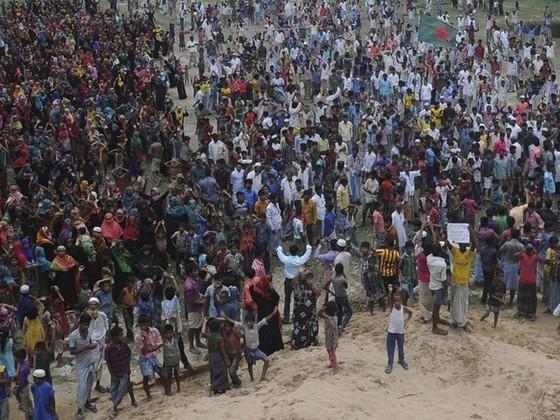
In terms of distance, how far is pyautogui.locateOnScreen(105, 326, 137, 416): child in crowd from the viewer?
11031 mm

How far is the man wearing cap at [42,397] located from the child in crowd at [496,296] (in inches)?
254

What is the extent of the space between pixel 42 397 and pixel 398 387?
4.21 meters

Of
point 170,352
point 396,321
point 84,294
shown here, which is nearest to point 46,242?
point 84,294

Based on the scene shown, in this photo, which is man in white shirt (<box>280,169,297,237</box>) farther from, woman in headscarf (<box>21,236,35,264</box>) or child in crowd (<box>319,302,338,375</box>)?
child in crowd (<box>319,302,338,375</box>)

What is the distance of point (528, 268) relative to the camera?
13.9 meters

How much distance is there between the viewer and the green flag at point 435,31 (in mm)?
25156

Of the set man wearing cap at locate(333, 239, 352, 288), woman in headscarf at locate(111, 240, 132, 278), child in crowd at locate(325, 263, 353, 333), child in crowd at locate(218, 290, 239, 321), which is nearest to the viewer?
child in crowd at locate(218, 290, 239, 321)

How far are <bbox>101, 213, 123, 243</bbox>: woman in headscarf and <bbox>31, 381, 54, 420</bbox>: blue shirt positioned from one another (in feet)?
13.7

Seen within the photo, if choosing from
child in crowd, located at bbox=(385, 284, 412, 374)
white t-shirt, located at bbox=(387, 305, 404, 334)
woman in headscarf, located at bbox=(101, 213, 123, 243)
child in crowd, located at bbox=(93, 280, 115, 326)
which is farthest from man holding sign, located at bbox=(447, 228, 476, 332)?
woman in headscarf, located at bbox=(101, 213, 123, 243)

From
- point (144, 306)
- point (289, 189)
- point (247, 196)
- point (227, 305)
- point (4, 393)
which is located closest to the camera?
point (4, 393)

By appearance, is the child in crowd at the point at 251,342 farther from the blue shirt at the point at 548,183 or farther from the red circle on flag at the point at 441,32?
the red circle on flag at the point at 441,32

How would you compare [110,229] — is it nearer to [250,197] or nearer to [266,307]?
[250,197]

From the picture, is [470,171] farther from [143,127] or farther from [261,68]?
[261,68]

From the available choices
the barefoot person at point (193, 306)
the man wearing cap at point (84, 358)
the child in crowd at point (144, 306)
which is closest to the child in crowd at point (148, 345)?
the man wearing cap at point (84, 358)
